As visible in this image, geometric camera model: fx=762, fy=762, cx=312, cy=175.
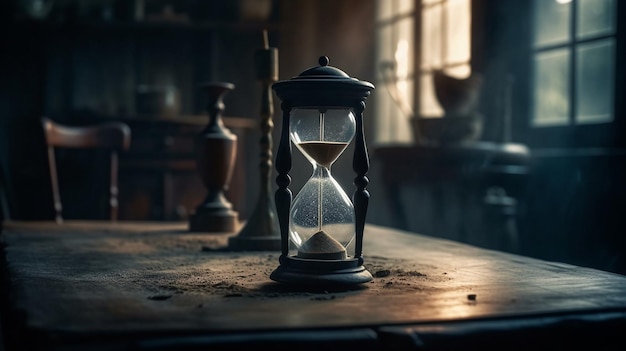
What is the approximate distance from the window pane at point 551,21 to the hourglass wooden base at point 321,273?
2.41 m

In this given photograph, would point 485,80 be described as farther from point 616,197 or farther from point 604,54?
point 616,197

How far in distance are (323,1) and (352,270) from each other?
200 inches

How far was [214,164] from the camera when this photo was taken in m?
2.19

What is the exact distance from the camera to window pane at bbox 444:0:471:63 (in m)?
4.07

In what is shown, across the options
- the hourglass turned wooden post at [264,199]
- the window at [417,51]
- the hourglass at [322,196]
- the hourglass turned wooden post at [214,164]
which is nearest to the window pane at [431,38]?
the window at [417,51]

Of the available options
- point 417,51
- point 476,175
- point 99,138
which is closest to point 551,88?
point 476,175

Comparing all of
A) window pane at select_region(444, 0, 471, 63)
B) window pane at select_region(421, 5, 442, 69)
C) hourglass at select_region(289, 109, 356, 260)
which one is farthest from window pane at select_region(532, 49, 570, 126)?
hourglass at select_region(289, 109, 356, 260)

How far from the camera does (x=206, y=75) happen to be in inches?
223

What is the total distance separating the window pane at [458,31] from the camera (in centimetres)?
407

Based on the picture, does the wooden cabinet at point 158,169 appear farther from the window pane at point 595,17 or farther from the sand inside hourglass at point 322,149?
the sand inside hourglass at point 322,149

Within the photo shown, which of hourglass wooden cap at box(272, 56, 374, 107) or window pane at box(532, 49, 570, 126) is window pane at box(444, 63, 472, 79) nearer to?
window pane at box(532, 49, 570, 126)

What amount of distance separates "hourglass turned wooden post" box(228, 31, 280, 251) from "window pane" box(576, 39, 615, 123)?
1702mm

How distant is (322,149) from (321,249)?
0.16 metres

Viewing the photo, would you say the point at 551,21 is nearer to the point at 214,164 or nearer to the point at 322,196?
the point at 214,164
